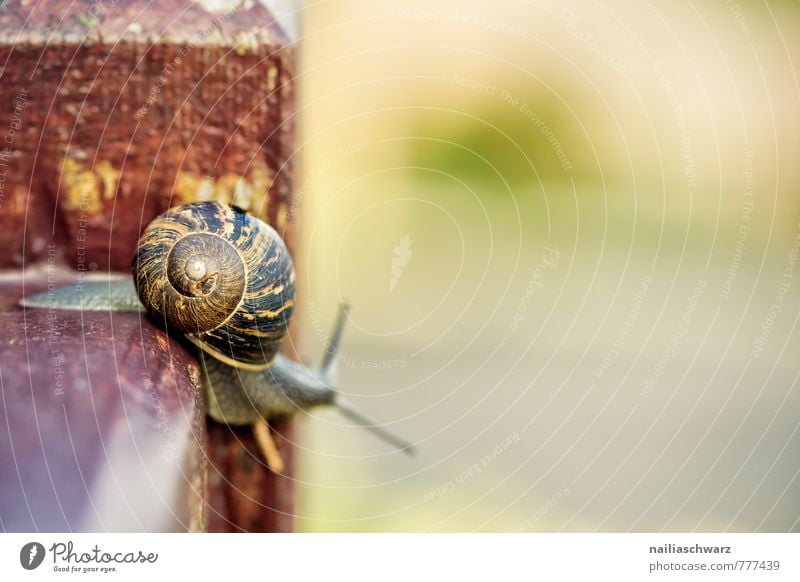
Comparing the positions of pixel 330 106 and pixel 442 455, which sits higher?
pixel 330 106

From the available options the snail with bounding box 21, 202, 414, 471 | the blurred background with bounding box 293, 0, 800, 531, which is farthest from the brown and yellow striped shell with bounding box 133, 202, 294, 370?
the blurred background with bounding box 293, 0, 800, 531

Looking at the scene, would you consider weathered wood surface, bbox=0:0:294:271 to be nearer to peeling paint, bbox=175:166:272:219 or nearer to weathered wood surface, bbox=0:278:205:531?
peeling paint, bbox=175:166:272:219

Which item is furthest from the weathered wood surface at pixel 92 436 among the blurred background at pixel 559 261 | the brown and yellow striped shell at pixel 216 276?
the blurred background at pixel 559 261

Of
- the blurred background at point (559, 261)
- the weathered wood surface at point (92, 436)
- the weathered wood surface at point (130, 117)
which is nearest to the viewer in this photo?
the weathered wood surface at point (92, 436)

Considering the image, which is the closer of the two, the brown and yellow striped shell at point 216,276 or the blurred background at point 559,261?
the brown and yellow striped shell at point 216,276

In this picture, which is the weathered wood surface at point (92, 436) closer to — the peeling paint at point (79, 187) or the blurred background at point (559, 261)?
the peeling paint at point (79, 187)
